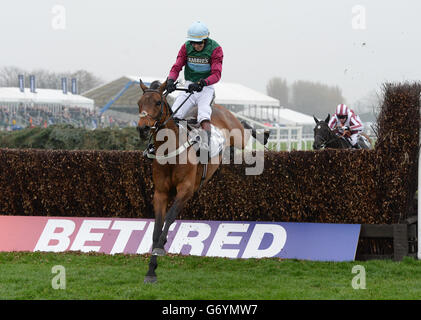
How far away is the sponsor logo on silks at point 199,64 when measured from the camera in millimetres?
6949

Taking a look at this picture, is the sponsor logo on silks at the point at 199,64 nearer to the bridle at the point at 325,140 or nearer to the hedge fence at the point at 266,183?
the hedge fence at the point at 266,183

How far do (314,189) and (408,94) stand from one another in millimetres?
1620

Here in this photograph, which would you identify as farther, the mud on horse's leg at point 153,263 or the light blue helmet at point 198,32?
the light blue helmet at point 198,32

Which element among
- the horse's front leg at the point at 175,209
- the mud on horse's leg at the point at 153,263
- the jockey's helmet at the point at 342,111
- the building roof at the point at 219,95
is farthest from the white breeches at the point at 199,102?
the building roof at the point at 219,95

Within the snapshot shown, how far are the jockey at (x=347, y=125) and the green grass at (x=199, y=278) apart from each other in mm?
4049

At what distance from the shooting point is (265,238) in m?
7.38

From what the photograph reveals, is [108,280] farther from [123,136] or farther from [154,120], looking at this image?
[123,136]

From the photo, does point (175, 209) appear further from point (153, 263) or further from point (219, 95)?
point (219, 95)

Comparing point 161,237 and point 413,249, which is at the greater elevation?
point 161,237

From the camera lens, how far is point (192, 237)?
7613 millimetres

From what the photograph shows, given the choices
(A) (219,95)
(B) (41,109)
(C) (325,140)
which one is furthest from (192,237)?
→ (B) (41,109)

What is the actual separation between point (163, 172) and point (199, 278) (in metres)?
1.18

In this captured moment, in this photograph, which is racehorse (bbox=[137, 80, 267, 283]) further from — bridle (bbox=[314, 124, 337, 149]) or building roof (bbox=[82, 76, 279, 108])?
building roof (bbox=[82, 76, 279, 108])
